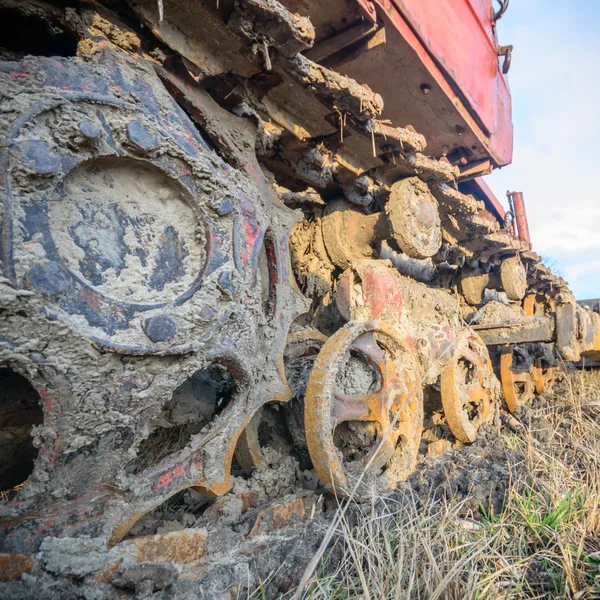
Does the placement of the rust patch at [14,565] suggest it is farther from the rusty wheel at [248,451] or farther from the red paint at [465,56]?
the red paint at [465,56]

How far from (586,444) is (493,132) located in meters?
2.25

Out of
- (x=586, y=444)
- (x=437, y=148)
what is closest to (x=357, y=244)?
(x=437, y=148)

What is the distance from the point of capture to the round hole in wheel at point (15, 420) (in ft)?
4.27

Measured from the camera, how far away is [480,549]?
50.1 inches

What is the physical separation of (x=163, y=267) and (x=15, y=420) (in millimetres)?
667

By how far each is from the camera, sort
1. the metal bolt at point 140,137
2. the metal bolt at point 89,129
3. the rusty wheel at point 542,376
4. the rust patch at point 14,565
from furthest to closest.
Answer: the rusty wheel at point 542,376
the metal bolt at point 140,137
the metal bolt at point 89,129
the rust patch at point 14,565

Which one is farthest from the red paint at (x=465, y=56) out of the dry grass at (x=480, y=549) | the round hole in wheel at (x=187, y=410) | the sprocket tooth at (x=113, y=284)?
the dry grass at (x=480, y=549)

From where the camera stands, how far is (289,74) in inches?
63.4

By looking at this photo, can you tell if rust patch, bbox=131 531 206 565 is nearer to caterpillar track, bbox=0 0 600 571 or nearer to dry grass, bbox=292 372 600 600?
caterpillar track, bbox=0 0 600 571

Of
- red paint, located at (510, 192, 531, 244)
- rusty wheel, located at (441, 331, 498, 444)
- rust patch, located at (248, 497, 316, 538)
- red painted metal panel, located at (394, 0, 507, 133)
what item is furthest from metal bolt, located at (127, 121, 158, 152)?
red paint, located at (510, 192, 531, 244)

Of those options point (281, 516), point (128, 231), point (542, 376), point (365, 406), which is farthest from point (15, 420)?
point (542, 376)

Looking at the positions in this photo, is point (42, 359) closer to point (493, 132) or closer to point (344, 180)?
point (344, 180)

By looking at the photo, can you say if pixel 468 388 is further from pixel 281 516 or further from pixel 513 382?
pixel 281 516

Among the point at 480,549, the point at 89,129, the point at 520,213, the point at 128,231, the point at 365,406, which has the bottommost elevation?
the point at 480,549
